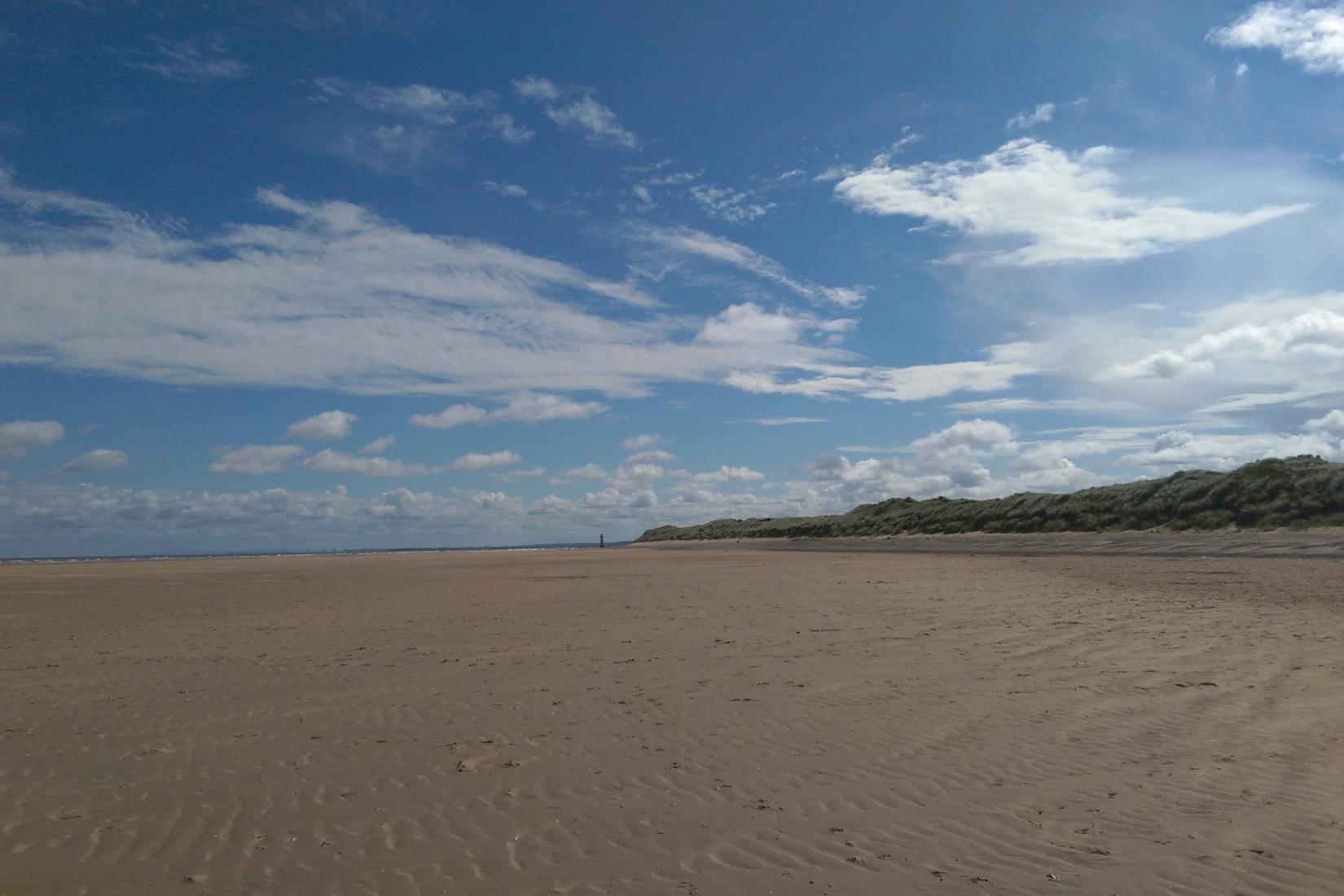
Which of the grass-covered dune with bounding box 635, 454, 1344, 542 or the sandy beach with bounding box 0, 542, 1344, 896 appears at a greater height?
the grass-covered dune with bounding box 635, 454, 1344, 542

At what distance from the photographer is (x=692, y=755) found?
26.1ft

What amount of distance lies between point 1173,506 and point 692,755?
141 ft

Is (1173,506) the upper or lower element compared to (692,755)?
upper

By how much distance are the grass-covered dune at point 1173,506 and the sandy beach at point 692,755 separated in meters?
24.0

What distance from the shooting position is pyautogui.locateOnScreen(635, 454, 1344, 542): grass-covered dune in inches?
1420

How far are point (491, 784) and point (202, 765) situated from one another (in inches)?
120

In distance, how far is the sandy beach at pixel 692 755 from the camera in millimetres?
5535

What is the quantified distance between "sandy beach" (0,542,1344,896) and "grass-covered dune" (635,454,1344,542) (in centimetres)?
2405

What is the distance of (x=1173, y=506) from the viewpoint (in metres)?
42.2

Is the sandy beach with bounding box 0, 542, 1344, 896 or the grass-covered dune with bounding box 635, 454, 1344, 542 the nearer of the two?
the sandy beach with bounding box 0, 542, 1344, 896

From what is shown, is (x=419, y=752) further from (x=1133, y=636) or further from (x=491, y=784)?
(x=1133, y=636)

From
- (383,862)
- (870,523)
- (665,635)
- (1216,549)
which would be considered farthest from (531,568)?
(870,523)

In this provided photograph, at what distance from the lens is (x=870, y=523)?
74062mm

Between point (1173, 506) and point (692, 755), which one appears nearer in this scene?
point (692, 755)
